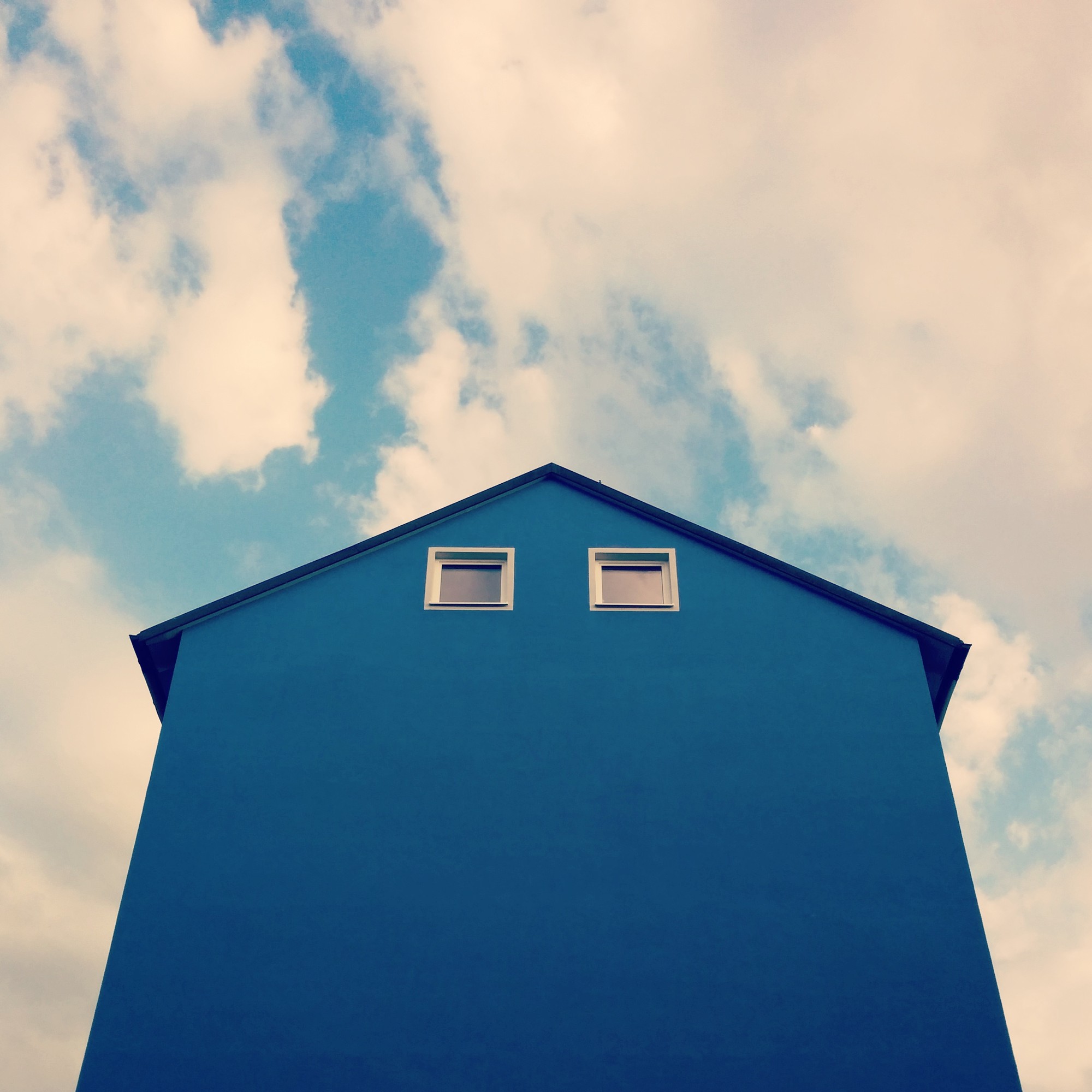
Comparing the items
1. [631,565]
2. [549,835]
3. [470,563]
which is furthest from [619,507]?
[549,835]

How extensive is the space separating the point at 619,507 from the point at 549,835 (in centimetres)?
586

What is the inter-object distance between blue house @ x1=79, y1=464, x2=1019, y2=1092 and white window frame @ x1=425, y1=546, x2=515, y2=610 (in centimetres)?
6

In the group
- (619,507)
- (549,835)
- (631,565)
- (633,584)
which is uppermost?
(619,507)

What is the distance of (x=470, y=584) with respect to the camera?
1503 centimetres

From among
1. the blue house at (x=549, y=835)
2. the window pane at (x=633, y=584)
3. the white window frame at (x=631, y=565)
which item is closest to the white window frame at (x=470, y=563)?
the blue house at (x=549, y=835)

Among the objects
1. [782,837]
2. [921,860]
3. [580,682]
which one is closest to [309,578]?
[580,682]

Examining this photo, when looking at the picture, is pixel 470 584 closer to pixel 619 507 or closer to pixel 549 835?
pixel 619 507

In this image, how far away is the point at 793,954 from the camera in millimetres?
11469

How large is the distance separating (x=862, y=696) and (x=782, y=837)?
2.58 metres

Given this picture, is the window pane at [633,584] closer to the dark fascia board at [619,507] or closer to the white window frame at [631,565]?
the white window frame at [631,565]

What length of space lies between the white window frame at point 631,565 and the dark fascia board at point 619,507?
0.66m

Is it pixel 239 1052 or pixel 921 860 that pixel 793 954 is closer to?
pixel 921 860

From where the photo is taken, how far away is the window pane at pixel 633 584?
14.8 m

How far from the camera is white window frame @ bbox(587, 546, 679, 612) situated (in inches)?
570
